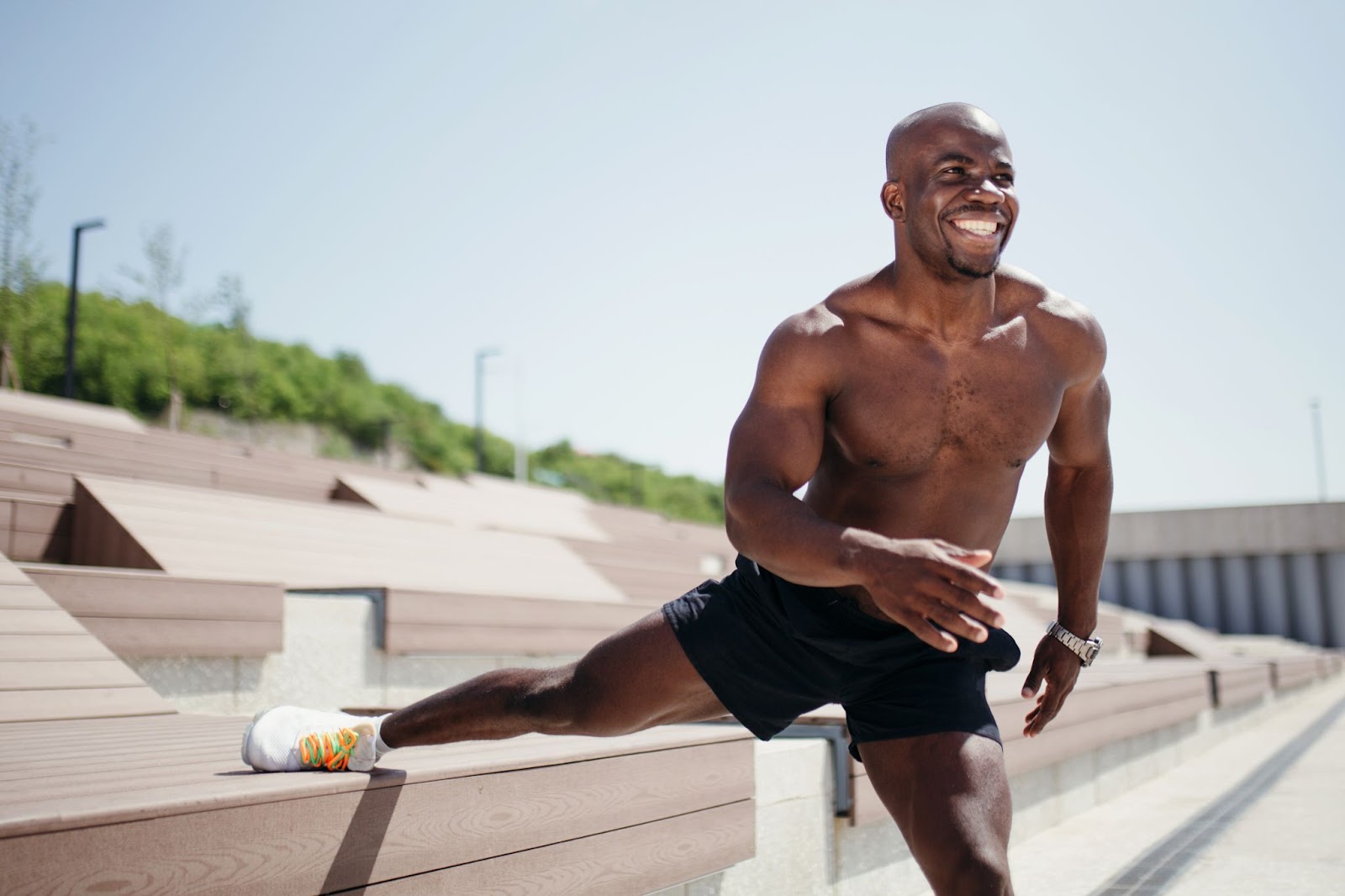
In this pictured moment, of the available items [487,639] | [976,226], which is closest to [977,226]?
[976,226]

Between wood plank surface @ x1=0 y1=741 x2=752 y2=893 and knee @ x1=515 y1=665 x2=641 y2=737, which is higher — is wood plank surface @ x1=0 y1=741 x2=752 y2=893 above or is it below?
below

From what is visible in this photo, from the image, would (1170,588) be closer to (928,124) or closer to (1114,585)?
(1114,585)

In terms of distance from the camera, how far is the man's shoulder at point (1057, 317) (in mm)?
2559

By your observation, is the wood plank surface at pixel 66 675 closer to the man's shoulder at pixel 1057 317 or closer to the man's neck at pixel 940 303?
the man's neck at pixel 940 303

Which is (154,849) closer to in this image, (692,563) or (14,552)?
(14,552)

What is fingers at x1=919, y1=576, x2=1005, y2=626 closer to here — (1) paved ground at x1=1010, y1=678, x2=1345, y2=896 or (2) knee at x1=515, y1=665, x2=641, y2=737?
(2) knee at x1=515, y1=665, x2=641, y2=737

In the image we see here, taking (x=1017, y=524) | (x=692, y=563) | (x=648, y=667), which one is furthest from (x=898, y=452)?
(x=1017, y=524)

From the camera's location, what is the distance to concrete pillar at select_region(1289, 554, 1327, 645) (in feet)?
78.8

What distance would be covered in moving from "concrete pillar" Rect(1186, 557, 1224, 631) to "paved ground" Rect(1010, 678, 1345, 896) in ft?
56.9

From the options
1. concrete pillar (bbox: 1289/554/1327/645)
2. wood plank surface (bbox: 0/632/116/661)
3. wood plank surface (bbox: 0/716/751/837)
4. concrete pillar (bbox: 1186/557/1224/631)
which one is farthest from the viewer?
concrete pillar (bbox: 1186/557/1224/631)

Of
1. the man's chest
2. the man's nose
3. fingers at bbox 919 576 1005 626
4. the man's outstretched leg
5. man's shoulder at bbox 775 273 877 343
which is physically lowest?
the man's outstretched leg

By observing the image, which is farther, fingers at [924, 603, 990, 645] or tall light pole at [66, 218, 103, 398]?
tall light pole at [66, 218, 103, 398]

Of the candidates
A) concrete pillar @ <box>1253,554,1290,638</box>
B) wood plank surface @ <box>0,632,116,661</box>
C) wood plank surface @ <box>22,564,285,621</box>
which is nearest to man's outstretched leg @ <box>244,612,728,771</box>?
wood plank surface @ <box>0,632,116,661</box>

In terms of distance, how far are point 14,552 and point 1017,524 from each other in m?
22.9
